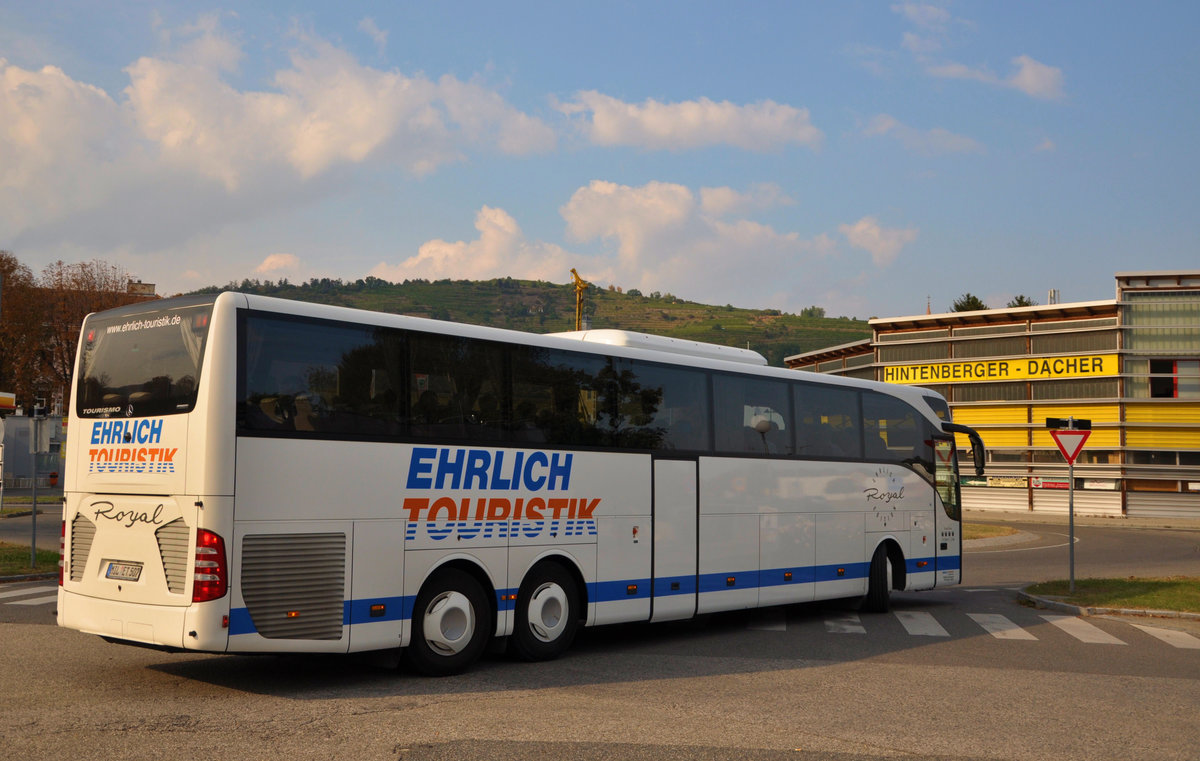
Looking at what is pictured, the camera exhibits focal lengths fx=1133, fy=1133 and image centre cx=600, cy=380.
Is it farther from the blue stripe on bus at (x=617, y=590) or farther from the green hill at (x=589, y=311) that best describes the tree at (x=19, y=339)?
the green hill at (x=589, y=311)

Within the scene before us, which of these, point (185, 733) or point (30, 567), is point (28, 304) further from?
point (185, 733)

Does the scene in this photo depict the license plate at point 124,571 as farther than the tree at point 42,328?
No

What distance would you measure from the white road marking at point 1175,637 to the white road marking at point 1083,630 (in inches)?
24.5

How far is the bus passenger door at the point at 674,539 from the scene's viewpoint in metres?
13.2

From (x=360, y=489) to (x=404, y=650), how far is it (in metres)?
1.63

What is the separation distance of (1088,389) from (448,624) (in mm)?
48345

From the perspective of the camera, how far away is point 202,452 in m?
8.98

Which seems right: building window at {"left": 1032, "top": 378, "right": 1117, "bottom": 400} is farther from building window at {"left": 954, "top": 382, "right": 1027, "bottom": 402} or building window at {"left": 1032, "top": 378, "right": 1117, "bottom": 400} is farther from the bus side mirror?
the bus side mirror

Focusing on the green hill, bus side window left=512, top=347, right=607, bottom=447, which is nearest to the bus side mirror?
bus side window left=512, top=347, right=607, bottom=447

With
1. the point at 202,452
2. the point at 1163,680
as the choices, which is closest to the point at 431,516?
the point at 202,452

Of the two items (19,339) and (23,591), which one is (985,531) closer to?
(23,591)

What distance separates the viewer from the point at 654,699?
30.9ft

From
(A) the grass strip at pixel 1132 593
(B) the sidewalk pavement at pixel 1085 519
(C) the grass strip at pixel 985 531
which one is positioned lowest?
(B) the sidewalk pavement at pixel 1085 519

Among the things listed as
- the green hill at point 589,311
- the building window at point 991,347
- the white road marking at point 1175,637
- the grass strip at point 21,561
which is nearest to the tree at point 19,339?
the grass strip at point 21,561
